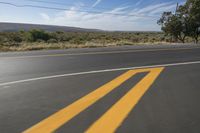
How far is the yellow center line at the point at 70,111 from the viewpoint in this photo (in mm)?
3396

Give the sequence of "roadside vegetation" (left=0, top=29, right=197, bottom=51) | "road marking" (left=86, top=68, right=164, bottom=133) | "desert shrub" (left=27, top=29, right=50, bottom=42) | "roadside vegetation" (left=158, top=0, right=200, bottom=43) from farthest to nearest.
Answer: "desert shrub" (left=27, top=29, right=50, bottom=42) < "roadside vegetation" (left=158, top=0, right=200, bottom=43) < "roadside vegetation" (left=0, top=29, right=197, bottom=51) < "road marking" (left=86, top=68, right=164, bottom=133)

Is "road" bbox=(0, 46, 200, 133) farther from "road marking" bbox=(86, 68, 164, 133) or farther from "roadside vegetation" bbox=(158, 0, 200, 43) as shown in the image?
"roadside vegetation" bbox=(158, 0, 200, 43)

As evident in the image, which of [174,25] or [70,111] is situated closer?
[70,111]

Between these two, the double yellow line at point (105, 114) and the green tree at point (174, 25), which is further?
the green tree at point (174, 25)

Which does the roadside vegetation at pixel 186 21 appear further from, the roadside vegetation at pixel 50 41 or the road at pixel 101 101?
the road at pixel 101 101

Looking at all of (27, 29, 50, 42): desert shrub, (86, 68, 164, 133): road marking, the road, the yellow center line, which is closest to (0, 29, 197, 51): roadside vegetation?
(27, 29, 50, 42): desert shrub

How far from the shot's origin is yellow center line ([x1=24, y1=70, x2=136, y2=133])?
11.1 feet

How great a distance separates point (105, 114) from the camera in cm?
392

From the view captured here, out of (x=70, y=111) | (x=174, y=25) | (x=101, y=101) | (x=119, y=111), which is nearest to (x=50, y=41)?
(x=174, y=25)

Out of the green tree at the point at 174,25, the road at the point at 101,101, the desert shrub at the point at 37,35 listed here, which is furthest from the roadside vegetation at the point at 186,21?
the road at the point at 101,101

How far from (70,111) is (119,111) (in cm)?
70

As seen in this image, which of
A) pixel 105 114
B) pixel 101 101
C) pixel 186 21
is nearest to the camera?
pixel 105 114

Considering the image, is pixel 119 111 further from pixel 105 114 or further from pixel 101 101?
pixel 101 101

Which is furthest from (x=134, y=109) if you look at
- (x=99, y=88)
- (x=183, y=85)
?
(x=183, y=85)
